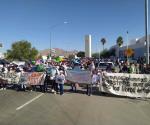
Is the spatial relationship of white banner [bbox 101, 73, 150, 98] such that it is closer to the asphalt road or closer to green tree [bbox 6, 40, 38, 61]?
the asphalt road

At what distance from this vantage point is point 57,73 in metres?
20.0

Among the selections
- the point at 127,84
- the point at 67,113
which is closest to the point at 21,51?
the point at 127,84

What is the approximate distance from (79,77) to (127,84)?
3154 mm

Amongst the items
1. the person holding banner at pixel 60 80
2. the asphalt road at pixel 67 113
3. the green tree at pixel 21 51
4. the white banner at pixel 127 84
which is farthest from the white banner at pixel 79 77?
the green tree at pixel 21 51

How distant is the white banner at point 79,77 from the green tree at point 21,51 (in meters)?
75.6

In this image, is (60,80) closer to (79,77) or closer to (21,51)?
(79,77)

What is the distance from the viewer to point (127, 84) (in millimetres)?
18797

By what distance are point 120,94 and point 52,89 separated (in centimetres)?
391

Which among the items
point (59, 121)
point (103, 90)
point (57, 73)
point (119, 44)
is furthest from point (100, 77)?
point (119, 44)

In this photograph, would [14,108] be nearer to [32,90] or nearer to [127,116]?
[127,116]

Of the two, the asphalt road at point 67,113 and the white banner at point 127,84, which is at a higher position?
the white banner at point 127,84

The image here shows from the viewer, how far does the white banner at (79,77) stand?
A: 66.5 feet

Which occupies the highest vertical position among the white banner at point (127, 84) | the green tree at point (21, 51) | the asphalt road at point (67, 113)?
the green tree at point (21, 51)

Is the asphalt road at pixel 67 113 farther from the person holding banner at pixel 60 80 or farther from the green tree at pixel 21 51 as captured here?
the green tree at pixel 21 51
